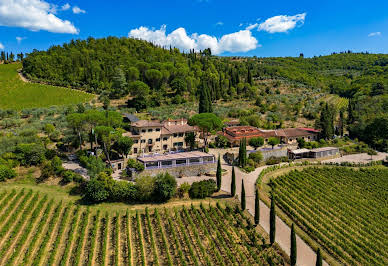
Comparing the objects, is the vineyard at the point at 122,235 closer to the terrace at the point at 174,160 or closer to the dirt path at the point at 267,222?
the dirt path at the point at 267,222

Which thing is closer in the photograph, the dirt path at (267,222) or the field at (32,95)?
the dirt path at (267,222)

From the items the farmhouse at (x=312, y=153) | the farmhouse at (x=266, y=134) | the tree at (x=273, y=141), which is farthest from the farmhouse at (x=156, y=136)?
the farmhouse at (x=312, y=153)

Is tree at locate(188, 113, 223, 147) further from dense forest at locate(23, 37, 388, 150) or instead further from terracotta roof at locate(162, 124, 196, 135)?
dense forest at locate(23, 37, 388, 150)

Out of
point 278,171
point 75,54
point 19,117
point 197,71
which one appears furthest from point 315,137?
point 75,54

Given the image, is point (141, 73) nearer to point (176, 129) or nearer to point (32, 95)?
point (32, 95)

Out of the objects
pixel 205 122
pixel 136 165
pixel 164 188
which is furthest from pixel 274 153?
pixel 136 165
